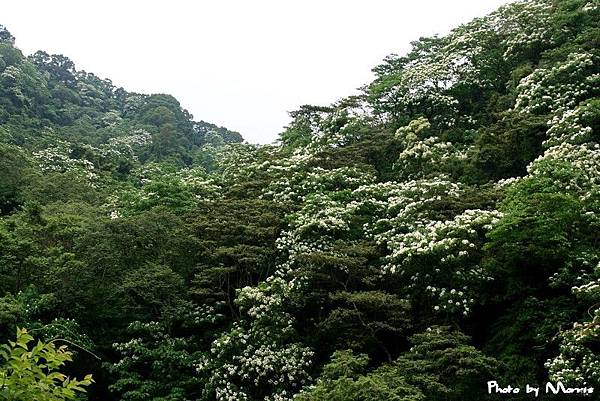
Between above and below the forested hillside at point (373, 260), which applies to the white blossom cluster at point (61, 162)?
above

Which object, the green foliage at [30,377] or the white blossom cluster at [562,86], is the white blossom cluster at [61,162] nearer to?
the white blossom cluster at [562,86]

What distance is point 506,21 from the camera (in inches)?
984

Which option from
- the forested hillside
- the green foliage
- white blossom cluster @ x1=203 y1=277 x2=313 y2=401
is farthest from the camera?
white blossom cluster @ x1=203 y1=277 x2=313 y2=401

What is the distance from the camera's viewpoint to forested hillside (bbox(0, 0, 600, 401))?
36.5ft

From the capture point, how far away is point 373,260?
575 inches

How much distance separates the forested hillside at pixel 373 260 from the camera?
36.5 ft

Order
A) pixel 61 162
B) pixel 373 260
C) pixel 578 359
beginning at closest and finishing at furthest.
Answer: pixel 578 359
pixel 373 260
pixel 61 162

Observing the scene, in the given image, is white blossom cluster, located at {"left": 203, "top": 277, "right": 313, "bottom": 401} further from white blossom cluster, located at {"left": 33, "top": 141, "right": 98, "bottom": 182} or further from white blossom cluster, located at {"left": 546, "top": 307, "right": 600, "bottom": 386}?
white blossom cluster, located at {"left": 33, "top": 141, "right": 98, "bottom": 182}

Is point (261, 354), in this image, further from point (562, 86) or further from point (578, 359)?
point (562, 86)

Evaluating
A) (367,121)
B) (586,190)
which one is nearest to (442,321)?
(586,190)

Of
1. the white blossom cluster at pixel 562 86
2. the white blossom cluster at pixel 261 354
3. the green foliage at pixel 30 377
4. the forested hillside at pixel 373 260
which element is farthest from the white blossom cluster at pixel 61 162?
the green foliage at pixel 30 377

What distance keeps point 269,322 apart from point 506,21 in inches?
724

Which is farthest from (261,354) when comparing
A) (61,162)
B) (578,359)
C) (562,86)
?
(61,162)

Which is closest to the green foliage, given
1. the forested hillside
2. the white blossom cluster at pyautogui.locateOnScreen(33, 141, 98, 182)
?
the forested hillside
